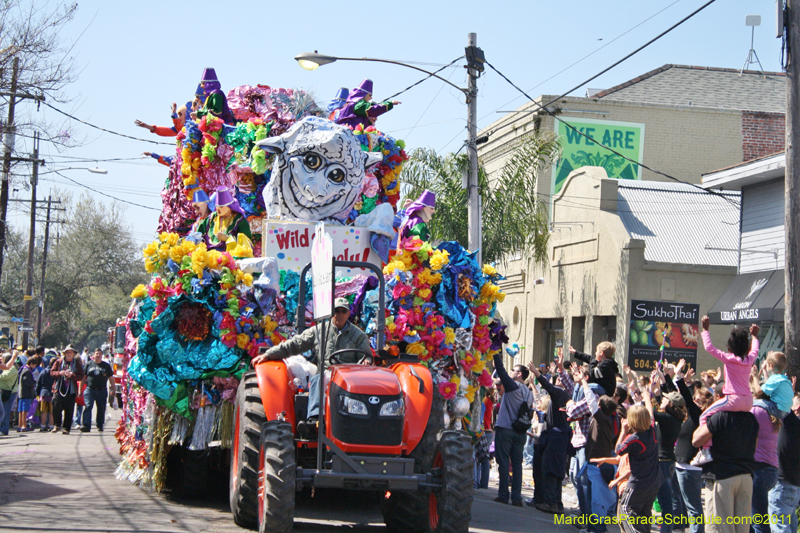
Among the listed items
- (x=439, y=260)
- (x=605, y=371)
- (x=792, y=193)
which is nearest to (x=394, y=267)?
(x=439, y=260)

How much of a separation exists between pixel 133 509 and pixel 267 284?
2.44 m

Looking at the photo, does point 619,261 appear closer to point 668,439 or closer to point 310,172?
point 668,439

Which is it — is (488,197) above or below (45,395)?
above

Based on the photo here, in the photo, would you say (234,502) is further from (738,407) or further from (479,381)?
(738,407)

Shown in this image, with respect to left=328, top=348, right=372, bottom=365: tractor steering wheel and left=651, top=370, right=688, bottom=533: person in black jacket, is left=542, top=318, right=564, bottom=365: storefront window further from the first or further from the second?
left=328, top=348, right=372, bottom=365: tractor steering wheel

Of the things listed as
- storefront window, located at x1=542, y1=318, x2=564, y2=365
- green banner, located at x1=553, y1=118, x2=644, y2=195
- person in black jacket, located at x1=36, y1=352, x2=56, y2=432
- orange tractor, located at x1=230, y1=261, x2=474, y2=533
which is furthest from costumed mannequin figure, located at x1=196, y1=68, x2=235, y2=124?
green banner, located at x1=553, y1=118, x2=644, y2=195

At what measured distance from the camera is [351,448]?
6617mm

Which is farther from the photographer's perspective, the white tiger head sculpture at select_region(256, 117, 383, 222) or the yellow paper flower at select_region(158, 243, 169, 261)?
the white tiger head sculpture at select_region(256, 117, 383, 222)

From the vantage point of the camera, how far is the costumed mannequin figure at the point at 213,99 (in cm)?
1066

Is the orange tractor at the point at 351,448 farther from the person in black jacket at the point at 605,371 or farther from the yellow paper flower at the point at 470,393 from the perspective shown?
the person in black jacket at the point at 605,371

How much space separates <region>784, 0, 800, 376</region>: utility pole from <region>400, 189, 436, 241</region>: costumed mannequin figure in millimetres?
4176

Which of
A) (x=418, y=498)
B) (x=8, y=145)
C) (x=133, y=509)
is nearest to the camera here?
(x=418, y=498)

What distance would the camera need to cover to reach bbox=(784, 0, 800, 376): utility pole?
33.0ft

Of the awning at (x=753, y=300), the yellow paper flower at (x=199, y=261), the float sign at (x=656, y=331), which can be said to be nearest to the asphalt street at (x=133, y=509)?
the yellow paper flower at (x=199, y=261)
